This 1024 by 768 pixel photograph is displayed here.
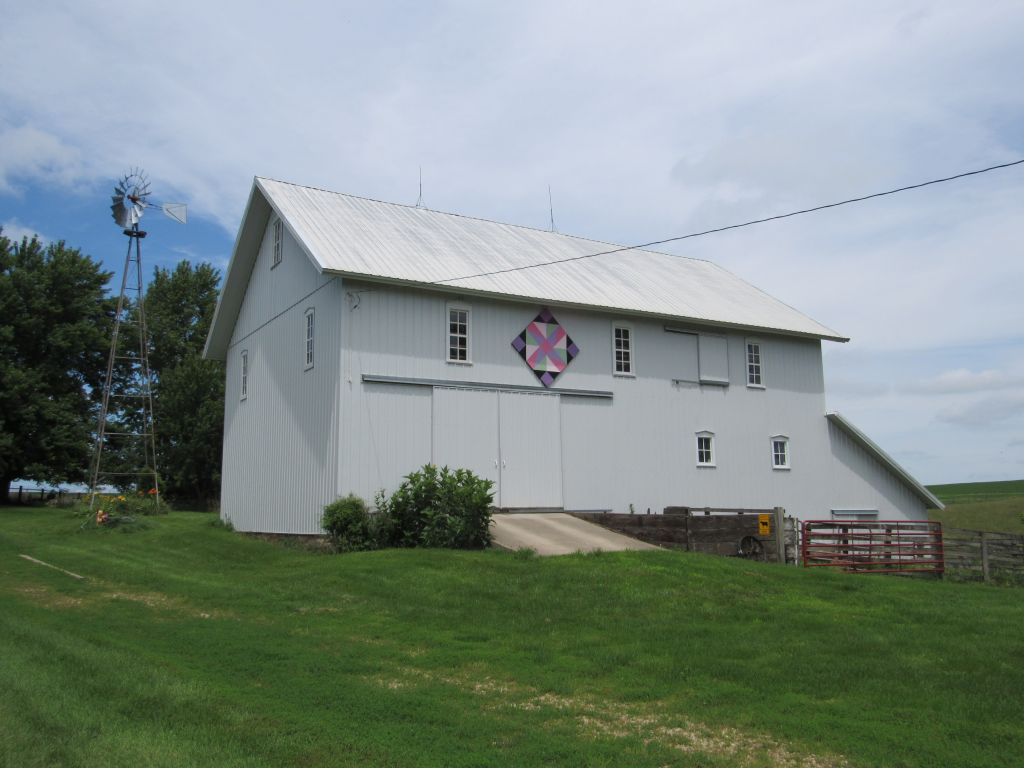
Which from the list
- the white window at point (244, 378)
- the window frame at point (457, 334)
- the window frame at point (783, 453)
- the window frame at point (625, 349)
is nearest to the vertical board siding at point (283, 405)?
the white window at point (244, 378)

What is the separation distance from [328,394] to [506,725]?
12465mm

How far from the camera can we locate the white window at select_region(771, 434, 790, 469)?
24.6m

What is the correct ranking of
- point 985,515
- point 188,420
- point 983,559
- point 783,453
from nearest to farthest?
1. point 983,559
2. point 783,453
3. point 985,515
4. point 188,420

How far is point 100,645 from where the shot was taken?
9.13 metres

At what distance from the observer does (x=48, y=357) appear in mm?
40469

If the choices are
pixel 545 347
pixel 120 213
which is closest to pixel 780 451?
pixel 545 347

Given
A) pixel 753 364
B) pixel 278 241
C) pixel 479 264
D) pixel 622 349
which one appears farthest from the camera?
pixel 753 364

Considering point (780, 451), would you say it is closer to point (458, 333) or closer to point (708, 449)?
point (708, 449)

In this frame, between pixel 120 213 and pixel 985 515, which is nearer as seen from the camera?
pixel 120 213

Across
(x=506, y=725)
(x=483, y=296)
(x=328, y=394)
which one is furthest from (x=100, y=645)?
(x=483, y=296)

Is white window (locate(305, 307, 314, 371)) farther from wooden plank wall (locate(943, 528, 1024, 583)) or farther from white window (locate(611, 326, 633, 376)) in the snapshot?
wooden plank wall (locate(943, 528, 1024, 583))

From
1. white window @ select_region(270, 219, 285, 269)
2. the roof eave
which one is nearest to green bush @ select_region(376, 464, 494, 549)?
the roof eave

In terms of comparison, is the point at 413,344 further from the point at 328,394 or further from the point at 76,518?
the point at 76,518

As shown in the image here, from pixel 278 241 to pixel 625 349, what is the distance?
909 cm
